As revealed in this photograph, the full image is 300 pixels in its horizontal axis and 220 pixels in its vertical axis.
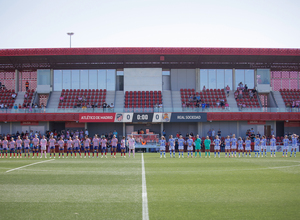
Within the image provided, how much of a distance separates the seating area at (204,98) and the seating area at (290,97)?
851 centimetres

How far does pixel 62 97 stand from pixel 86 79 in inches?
179

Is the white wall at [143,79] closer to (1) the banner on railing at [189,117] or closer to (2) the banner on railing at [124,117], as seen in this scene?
(2) the banner on railing at [124,117]

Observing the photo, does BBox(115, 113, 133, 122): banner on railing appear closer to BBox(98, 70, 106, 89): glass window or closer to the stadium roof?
the stadium roof

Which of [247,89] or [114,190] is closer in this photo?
[114,190]

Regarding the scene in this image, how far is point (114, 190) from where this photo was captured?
456 inches

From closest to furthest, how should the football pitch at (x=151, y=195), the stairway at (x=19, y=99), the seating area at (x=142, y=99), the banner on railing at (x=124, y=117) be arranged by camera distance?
the football pitch at (x=151, y=195)
the banner on railing at (x=124, y=117)
the seating area at (x=142, y=99)
the stairway at (x=19, y=99)

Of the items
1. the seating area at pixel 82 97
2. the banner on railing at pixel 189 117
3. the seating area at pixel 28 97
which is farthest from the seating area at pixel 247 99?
the seating area at pixel 28 97

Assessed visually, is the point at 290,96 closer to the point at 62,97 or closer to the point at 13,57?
the point at 62,97

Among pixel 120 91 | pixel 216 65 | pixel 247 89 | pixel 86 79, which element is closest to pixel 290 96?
pixel 247 89

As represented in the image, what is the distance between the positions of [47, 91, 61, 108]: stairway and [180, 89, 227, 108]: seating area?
1734 cm

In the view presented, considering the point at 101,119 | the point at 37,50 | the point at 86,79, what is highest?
the point at 37,50

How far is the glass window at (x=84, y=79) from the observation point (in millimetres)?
43556

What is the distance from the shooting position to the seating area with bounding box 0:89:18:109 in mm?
40853

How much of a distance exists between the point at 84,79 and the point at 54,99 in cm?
517
